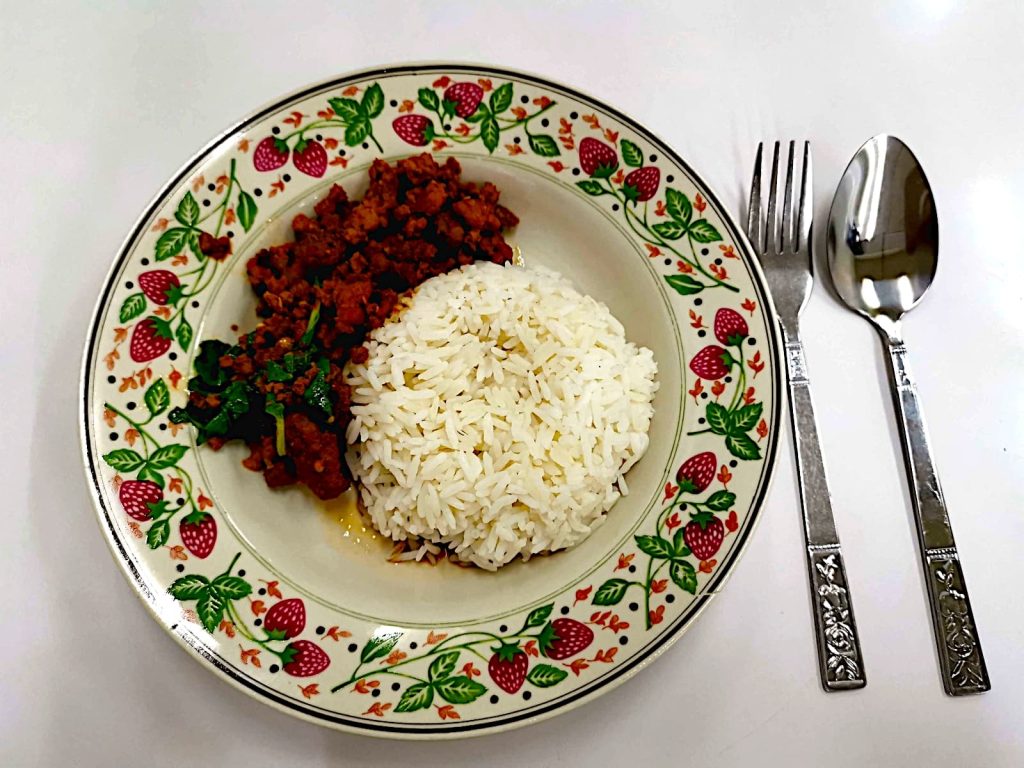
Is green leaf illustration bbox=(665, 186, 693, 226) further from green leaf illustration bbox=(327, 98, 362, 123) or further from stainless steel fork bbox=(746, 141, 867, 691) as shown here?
green leaf illustration bbox=(327, 98, 362, 123)

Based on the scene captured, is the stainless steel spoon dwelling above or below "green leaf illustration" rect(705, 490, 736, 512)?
above

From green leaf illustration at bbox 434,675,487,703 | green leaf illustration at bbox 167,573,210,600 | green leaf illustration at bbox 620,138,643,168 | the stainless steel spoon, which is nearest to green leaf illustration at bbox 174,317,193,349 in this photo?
green leaf illustration at bbox 167,573,210,600

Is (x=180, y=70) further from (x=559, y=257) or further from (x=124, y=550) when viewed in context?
(x=124, y=550)

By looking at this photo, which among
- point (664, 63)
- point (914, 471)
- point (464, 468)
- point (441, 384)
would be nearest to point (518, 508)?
point (464, 468)

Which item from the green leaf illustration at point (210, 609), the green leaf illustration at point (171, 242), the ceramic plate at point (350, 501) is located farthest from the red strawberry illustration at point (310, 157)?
the green leaf illustration at point (210, 609)

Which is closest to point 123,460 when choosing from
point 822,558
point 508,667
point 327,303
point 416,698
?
point 327,303

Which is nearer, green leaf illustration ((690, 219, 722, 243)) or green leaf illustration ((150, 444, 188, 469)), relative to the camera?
green leaf illustration ((150, 444, 188, 469))
